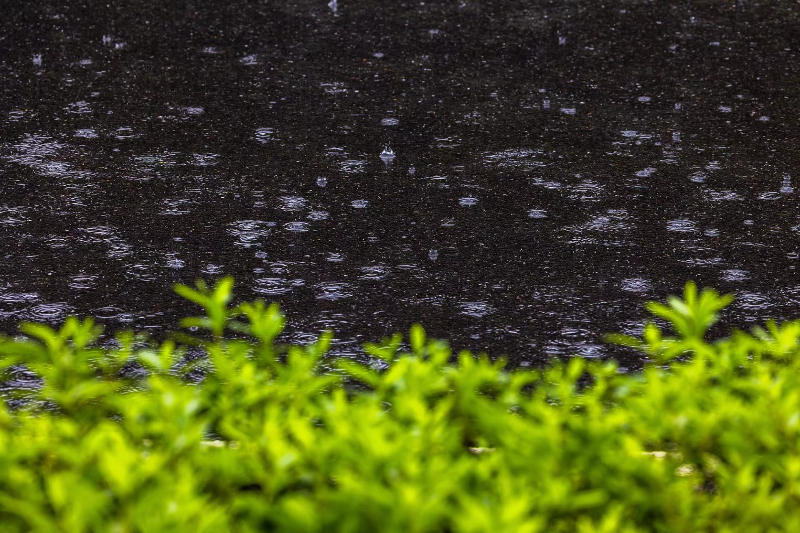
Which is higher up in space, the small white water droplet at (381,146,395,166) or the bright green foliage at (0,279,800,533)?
the bright green foliage at (0,279,800,533)

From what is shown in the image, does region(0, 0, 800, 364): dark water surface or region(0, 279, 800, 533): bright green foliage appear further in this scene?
region(0, 0, 800, 364): dark water surface

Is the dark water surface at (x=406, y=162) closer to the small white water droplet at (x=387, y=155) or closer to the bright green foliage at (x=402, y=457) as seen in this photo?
the small white water droplet at (x=387, y=155)

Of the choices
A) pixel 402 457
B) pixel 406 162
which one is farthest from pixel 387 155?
pixel 402 457

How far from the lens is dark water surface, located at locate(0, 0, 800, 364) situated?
487 centimetres

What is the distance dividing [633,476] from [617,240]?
334 cm

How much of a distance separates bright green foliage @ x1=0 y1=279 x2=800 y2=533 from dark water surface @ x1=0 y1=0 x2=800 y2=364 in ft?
6.38

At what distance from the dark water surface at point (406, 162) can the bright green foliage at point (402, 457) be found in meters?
1.94

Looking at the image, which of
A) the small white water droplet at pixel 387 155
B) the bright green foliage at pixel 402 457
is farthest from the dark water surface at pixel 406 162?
the bright green foliage at pixel 402 457

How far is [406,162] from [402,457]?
14.3ft

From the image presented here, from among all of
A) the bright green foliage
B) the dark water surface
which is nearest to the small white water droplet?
the dark water surface

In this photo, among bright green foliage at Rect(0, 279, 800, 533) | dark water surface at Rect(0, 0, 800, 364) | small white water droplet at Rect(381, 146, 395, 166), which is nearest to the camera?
bright green foliage at Rect(0, 279, 800, 533)

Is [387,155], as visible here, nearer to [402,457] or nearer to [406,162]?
[406,162]

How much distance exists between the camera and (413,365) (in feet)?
7.95

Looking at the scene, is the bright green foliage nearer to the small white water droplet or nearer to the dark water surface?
the dark water surface
